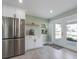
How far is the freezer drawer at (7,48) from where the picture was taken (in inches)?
122

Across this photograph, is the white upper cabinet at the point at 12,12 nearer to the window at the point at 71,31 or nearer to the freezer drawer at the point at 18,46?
the freezer drawer at the point at 18,46

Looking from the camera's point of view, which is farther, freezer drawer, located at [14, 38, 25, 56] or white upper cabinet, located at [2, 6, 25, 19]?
freezer drawer, located at [14, 38, 25, 56]

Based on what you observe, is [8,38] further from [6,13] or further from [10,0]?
[10,0]

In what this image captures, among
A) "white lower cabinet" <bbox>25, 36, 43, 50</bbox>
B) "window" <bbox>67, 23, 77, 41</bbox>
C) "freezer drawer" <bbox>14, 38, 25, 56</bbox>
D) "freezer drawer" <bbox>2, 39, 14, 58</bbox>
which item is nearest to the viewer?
"freezer drawer" <bbox>2, 39, 14, 58</bbox>

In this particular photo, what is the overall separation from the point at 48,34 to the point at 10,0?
555cm

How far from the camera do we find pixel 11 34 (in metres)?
3.36

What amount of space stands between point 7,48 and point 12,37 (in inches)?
22.5

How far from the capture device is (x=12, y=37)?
11.1ft

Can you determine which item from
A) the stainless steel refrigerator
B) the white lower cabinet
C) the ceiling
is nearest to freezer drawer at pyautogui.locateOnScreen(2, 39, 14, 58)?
the stainless steel refrigerator

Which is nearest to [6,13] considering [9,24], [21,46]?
[9,24]

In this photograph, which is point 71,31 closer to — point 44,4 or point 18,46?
point 44,4

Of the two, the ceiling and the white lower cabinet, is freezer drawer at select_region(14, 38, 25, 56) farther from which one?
the ceiling

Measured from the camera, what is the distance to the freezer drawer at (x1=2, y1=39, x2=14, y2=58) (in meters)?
3.09

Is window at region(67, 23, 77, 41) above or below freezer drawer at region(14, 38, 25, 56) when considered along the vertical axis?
above
